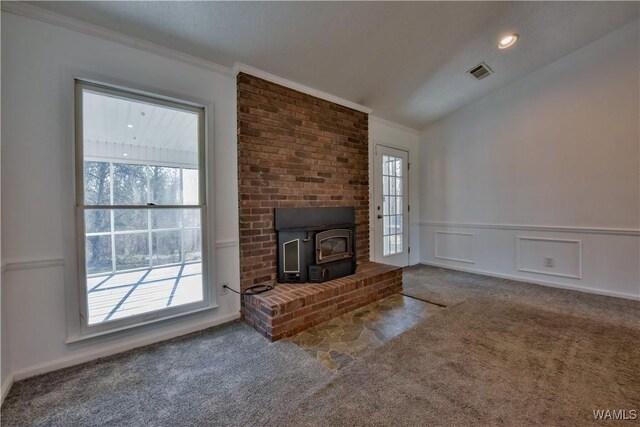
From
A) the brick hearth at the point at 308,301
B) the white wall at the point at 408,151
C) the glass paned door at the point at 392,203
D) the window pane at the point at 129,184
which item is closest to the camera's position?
the window pane at the point at 129,184

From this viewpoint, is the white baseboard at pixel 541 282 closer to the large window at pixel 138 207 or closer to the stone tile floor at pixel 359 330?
the stone tile floor at pixel 359 330

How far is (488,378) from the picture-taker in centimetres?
175

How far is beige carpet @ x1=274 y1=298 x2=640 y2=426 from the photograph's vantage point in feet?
4.76

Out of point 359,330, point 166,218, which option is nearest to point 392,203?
point 359,330

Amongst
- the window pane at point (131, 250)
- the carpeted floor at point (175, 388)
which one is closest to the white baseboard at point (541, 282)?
the carpeted floor at point (175, 388)

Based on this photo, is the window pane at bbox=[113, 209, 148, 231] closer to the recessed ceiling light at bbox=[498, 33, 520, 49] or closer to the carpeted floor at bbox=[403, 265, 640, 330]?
the carpeted floor at bbox=[403, 265, 640, 330]

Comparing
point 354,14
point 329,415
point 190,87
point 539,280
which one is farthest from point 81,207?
point 539,280

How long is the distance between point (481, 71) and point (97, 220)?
443 cm

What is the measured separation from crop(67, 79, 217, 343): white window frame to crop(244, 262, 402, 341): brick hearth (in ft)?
1.69

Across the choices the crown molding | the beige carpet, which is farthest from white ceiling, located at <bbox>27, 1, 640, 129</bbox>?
the beige carpet

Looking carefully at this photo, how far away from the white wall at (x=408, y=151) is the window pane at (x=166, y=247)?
2.67 m

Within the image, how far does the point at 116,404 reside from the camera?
1.57 m

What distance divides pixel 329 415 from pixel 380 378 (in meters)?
0.45

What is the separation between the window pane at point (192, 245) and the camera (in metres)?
2.52
